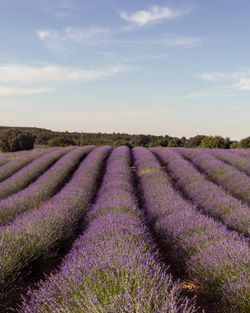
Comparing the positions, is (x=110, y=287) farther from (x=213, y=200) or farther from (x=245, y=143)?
(x=245, y=143)

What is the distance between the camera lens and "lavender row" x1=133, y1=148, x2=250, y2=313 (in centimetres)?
247

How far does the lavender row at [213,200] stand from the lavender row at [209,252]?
84 cm

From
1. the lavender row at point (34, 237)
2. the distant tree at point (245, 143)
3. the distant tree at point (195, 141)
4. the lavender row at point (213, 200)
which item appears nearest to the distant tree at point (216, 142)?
the distant tree at point (245, 143)

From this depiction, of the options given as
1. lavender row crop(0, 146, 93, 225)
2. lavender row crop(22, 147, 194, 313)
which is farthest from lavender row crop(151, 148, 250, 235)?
lavender row crop(0, 146, 93, 225)

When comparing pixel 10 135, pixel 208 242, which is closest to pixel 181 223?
pixel 208 242

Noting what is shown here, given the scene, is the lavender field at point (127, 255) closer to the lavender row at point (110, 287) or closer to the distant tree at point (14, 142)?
the lavender row at point (110, 287)

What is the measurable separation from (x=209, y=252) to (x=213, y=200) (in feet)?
11.2

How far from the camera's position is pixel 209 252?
3.01 metres

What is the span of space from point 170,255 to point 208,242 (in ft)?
3.34

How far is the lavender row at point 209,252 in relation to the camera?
2467mm

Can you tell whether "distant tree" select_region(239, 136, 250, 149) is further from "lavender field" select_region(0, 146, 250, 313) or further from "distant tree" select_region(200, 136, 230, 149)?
"lavender field" select_region(0, 146, 250, 313)

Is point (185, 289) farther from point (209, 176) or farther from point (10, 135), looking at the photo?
point (10, 135)

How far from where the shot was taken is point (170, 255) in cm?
412

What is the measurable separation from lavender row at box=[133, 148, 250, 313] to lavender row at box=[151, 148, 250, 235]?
2.75 feet
